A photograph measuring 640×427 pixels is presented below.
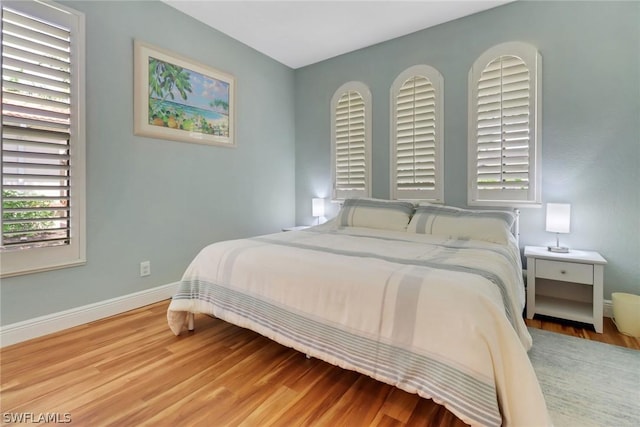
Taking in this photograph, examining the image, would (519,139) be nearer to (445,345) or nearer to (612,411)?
(612,411)

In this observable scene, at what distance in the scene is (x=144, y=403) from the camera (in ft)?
4.52

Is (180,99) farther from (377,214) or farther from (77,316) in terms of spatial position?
(377,214)

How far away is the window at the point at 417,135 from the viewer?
3.06 meters

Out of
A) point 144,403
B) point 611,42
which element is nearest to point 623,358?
point 611,42

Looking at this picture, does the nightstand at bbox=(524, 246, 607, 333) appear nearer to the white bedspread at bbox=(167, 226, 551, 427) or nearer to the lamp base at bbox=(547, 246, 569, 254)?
the lamp base at bbox=(547, 246, 569, 254)

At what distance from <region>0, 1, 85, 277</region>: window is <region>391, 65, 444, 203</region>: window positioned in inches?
113

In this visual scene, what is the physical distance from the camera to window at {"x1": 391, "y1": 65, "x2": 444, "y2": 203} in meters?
3.06

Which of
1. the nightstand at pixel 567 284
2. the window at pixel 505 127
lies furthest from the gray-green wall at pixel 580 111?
the nightstand at pixel 567 284

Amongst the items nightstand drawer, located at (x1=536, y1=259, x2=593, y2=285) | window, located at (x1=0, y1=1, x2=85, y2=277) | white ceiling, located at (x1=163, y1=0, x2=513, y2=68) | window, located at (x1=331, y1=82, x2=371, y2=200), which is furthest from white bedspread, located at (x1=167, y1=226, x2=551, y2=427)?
white ceiling, located at (x1=163, y1=0, x2=513, y2=68)

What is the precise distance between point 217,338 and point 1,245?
57.5 inches

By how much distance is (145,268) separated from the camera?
2.60 meters
